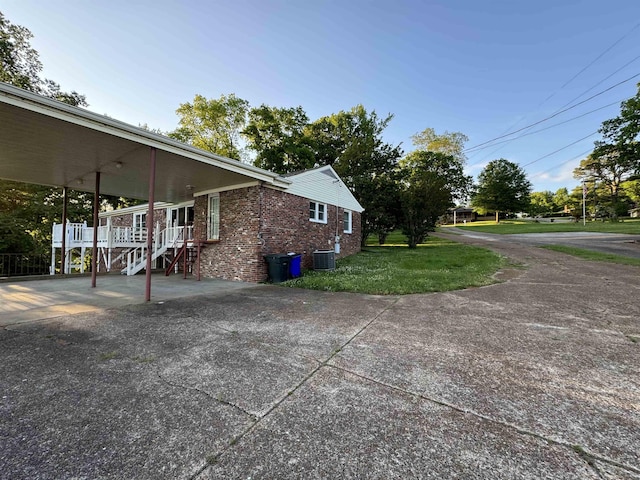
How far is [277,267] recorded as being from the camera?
327 inches

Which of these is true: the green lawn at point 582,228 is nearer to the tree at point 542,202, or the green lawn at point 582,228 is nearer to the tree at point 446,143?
the tree at point 446,143

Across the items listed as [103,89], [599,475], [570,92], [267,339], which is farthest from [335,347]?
[570,92]

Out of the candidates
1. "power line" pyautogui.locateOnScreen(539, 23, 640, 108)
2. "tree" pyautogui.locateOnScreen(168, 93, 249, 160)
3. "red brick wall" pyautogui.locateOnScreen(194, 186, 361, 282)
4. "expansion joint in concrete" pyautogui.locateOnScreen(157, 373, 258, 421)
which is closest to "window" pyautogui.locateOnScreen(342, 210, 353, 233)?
"red brick wall" pyautogui.locateOnScreen(194, 186, 361, 282)

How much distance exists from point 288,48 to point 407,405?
13578 mm

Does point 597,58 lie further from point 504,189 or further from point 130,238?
point 504,189

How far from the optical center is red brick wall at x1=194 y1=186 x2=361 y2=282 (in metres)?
8.51

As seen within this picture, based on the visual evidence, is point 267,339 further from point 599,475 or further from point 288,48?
point 288,48

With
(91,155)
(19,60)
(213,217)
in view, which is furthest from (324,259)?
(19,60)

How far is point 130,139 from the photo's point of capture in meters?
5.41

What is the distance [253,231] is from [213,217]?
2586 mm

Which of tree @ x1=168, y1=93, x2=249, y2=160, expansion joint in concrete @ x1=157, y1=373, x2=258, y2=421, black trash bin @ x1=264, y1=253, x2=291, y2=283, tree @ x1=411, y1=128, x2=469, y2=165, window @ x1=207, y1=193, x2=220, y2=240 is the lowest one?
expansion joint in concrete @ x1=157, y1=373, x2=258, y2=421

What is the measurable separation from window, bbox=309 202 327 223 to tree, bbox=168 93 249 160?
61.0 feet

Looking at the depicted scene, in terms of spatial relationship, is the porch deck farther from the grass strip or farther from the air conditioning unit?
the grass strip

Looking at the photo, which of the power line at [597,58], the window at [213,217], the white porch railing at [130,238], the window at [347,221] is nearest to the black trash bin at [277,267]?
the window at [213,217]
